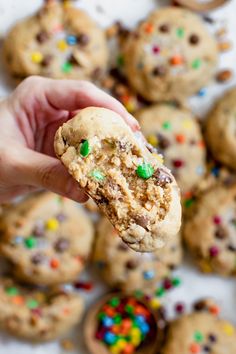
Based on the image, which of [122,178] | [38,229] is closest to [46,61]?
[38,229]

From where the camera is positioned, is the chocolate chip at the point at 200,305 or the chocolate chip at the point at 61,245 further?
the chocolate chip at the point at 200,305

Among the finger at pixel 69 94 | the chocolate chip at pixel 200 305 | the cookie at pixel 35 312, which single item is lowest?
the chocolate chip at pixel 200 305

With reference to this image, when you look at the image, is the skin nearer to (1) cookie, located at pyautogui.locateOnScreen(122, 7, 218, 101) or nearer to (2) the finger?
(2) the finger

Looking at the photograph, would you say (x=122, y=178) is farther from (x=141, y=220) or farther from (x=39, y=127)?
(x=39, y=127)

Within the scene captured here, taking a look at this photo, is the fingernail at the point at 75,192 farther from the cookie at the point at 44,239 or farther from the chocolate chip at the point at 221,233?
the chocolate chip at the point at 221,233

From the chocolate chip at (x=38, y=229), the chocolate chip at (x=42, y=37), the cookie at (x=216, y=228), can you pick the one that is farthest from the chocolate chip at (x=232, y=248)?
the chocolate chip at (x=42, y=37)

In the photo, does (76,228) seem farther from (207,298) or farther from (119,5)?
(119,5)

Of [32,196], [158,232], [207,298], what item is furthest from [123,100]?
[158,232]
